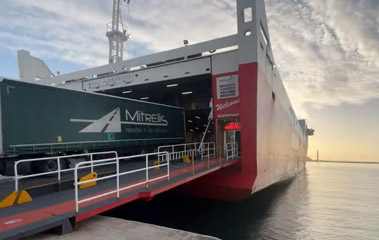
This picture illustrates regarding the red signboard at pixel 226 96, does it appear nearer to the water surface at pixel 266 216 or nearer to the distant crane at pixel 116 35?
the water surface at pixel 266 216

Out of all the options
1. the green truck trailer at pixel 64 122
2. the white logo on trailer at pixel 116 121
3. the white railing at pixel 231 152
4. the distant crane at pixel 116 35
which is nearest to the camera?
the green truck trailer at pixel 64 122

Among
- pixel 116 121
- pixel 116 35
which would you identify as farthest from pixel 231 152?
pixel 116 35

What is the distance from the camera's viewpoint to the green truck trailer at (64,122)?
26.6ft

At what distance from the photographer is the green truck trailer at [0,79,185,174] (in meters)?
8.10

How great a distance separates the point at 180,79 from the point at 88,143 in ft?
21.1

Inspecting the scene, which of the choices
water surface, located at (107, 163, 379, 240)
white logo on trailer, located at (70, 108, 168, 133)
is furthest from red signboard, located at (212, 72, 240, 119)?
water surface, located at (107, 163, 379, 240)

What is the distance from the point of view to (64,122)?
31.8 ft

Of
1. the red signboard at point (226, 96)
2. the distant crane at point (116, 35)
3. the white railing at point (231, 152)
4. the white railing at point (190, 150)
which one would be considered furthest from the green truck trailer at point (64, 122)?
the distant crane at point (116, 35)

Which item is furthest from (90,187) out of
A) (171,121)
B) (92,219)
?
(171,121)

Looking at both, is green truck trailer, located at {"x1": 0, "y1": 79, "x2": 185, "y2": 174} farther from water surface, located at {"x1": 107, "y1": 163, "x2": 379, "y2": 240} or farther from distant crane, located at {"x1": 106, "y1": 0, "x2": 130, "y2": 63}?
distant crane, located at {"x1": 106, "y1": 0, "x2": 130, "y2": 63}

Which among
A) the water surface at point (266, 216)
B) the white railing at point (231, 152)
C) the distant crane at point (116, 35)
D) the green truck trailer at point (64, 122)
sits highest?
the distant crane at point (116, 35)

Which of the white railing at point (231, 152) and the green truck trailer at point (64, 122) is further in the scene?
the white railing at point (231, 152)

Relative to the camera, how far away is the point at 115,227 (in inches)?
173

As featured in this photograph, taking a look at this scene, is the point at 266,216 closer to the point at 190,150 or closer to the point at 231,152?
the point at 231,152
